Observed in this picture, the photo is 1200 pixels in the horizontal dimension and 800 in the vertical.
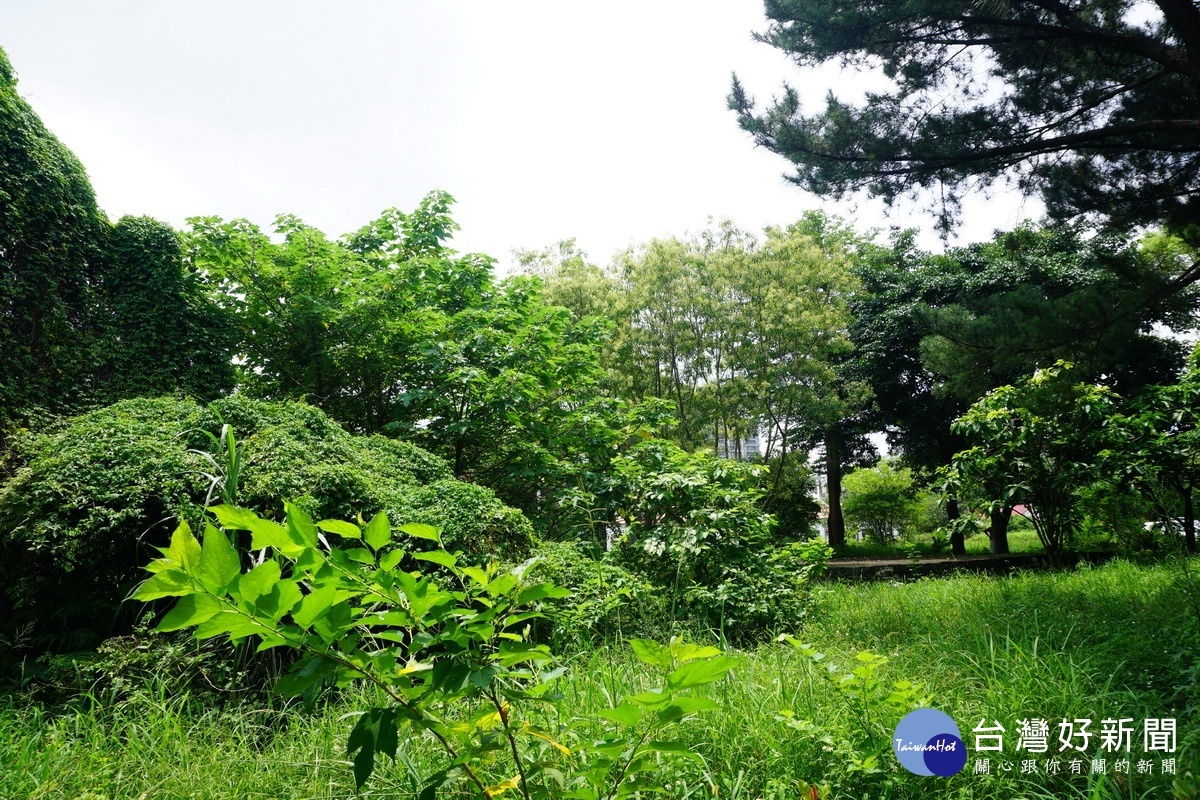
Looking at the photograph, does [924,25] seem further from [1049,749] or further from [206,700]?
[206,700]

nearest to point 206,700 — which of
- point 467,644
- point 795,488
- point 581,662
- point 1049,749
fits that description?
point 581,662

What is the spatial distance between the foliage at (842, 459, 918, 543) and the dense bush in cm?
1797

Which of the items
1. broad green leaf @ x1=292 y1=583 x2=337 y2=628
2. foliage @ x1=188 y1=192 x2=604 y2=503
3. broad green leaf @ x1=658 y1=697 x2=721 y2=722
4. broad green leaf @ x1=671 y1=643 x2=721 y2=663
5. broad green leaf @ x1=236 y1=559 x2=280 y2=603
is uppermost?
foliage @ x1=188 y1=192 x2=604 y2=503

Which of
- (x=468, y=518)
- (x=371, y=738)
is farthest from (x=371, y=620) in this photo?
(x=468, y=518)

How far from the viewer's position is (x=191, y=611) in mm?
753

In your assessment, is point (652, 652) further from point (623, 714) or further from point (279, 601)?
point (279, 601)

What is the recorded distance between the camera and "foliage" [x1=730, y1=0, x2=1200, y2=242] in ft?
14.8

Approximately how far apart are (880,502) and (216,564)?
852 inches

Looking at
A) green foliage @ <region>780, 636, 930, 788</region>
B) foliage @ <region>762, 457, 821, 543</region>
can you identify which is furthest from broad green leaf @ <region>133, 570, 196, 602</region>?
foliage @ <region>762, 457, 821, 543</region>

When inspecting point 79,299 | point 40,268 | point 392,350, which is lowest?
point 392,350

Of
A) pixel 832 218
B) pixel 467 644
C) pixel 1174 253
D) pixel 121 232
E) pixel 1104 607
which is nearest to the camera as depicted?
pixel 467 644

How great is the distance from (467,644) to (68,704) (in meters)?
2.95

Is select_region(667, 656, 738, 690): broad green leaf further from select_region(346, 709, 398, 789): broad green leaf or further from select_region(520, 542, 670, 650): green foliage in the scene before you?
select_region(520, 542, 670, 650): green foliage

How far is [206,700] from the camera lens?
2.86 metres
